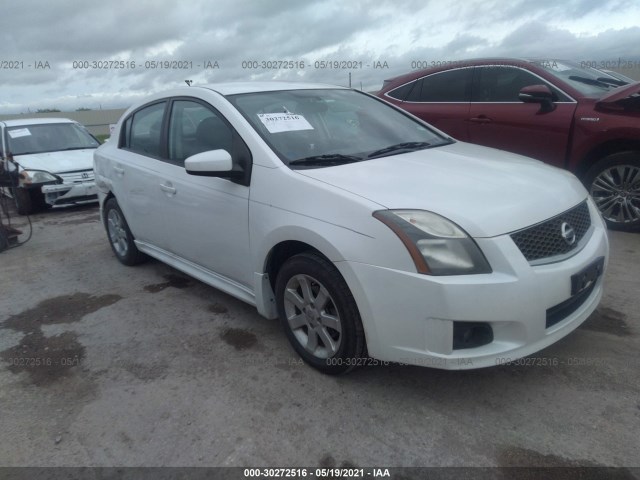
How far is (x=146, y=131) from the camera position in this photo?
425cm

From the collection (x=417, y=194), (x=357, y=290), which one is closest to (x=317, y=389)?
(x=357, y=290)

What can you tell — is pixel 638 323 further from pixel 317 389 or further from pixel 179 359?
pixel 179 359

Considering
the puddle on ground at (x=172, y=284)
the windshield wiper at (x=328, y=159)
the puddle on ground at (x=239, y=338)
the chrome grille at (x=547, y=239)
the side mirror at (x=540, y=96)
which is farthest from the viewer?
the side mirror at (x=540, y=96)

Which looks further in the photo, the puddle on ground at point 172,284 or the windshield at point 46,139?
the windshield at point 46,139

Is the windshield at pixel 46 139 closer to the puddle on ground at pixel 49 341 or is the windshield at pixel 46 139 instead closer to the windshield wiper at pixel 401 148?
the puddle on ground at pixel 49 341

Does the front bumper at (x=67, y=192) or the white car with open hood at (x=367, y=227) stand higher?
the white car with open hood at (x=367, y=227)

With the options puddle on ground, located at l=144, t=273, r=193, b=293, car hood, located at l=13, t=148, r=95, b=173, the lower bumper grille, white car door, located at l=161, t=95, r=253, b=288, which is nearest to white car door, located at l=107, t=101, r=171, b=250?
white car door, located at l=161, t=95, r=253, b=288

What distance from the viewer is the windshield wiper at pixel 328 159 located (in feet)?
9.57

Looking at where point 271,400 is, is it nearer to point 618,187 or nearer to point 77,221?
point 618,187

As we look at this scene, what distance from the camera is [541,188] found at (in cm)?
275

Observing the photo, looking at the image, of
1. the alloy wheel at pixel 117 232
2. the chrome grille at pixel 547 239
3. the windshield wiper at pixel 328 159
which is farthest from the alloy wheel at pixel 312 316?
the alloy wheel at pixel 117 232

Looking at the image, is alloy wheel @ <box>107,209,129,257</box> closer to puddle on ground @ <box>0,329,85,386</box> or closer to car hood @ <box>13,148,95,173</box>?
puddle on ground @ <box>0,329,85,386</box>

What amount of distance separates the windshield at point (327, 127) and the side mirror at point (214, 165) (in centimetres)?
27

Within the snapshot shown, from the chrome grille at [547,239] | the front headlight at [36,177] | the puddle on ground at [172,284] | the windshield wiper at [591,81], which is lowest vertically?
the puddle on ground at [172,284]
